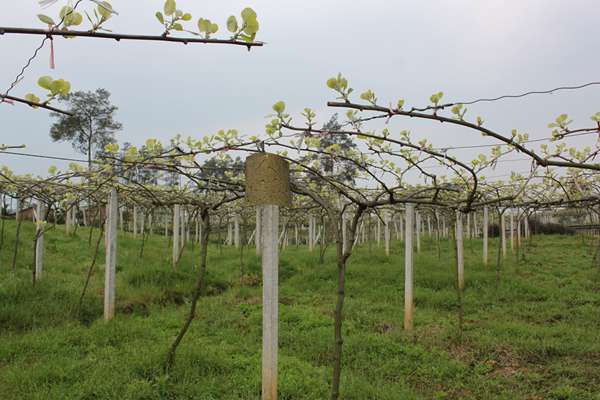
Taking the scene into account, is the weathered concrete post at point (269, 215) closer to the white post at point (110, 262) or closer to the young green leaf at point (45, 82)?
the young green leaf at point (45, 82)

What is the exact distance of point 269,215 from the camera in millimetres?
3084

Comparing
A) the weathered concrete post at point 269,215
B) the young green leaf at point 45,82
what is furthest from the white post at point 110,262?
the young green leaf at point 45,82

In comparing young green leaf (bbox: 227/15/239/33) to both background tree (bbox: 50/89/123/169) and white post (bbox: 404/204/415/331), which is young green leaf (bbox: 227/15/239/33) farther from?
background tree (bbox: 50/89/123/169)

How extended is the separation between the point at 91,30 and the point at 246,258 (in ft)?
35.6

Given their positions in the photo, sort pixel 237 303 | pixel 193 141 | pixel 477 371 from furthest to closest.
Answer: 1. pixel 237 303
2. pixel 477 371
3. pixel 193 141

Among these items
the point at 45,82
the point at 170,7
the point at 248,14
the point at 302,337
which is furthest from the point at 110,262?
the point at 248,14

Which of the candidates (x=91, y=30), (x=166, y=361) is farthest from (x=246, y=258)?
(x=91, y=30)

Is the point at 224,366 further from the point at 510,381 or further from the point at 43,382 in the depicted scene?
the point at 510,381

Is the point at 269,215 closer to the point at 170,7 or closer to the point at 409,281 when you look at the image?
the point at 170,7

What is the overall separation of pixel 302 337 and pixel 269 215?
3184 millimetres

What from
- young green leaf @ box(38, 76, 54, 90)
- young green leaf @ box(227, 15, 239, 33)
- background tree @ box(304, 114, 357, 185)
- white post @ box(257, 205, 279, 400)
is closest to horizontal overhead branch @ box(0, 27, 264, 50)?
young green leaf @ box(227, 15, 239, 33)

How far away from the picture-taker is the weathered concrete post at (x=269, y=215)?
2.93 m

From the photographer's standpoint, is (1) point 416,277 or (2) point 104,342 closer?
(2) point 104,342

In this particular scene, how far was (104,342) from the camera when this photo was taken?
17.0ft
